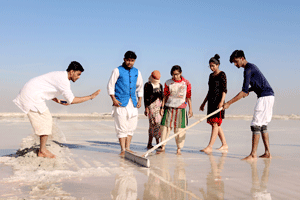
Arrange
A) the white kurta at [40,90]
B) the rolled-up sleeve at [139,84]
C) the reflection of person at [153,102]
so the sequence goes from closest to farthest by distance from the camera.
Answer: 1. the white kurta at [40,90]
2. the rolled-up sleeve at [139,84]
3. the reflection of person at [153,102]

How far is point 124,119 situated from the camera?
5820 mm

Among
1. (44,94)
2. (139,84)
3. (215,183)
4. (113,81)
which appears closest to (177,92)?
(139,84)

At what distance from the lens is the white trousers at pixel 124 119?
580 cm

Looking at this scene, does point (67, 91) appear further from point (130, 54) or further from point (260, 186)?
point (260, 186)

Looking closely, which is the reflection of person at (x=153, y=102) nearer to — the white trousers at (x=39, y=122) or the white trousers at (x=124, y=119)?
the white trousers at (x=124, y=119)

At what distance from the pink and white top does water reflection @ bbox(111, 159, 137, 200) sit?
2.14m

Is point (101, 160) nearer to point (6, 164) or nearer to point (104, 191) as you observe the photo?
point (6, 164)

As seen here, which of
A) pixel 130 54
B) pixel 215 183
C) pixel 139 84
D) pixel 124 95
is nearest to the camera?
pixel 215 183

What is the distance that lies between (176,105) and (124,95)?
103 cm

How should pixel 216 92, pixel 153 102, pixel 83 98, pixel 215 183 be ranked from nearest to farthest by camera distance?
pixel 215 183 < pixel 83 98 < pixel 216 92 < pixel 153 102

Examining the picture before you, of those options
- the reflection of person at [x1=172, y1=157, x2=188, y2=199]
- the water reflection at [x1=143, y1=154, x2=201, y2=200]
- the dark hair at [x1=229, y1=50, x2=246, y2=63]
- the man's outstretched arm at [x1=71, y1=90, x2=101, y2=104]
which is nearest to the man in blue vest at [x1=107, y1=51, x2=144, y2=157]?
the man's outstretched arm at [x1=71, y1=90, x2=101, y2=104]

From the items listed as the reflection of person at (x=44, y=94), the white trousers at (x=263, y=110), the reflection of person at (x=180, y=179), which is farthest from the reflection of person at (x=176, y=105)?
the reflection of person at (x=44, y=94)

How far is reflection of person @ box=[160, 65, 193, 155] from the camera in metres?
6.02

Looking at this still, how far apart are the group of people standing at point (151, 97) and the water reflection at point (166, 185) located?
4.96 ft
